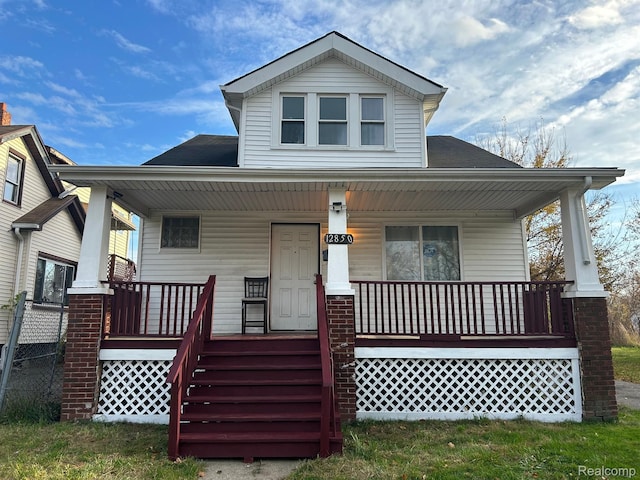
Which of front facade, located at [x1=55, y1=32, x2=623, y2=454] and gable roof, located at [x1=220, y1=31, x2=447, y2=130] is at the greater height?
gable roof, located at [x1=220, y1=31, x2=447, y2=130]

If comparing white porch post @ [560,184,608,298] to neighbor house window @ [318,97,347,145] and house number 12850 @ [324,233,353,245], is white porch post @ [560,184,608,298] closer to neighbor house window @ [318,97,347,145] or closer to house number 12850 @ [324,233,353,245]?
house number 12850 @ [324,233,353,245]

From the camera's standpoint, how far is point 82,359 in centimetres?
560

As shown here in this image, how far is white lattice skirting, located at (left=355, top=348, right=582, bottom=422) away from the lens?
5695 mm

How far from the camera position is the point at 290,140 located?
25.5ft

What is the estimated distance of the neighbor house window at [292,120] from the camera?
306 inches

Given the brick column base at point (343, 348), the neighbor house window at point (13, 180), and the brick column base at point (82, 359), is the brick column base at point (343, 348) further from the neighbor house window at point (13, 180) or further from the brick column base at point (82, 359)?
the neighbor house window at point (13, 180)

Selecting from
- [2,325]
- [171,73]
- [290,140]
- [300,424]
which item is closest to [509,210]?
[290,140]

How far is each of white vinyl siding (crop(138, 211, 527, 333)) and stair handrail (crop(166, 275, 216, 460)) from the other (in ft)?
6.38

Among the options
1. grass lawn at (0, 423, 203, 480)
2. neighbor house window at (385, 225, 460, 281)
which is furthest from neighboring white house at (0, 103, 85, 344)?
neighbor house window at (385, 225, 460, 281)

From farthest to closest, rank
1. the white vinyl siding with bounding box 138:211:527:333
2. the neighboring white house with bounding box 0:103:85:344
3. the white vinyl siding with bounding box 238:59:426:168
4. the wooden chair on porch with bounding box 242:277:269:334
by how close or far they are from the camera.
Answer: the neighboring white house with bounding box 0:103:85:344 < the white vinyl siding with bounding box 138:211:527:333 < the white vinyl siding with bounding box 238:59:426:168 < the wooden chair on porch with bounding box 242:277:269:334

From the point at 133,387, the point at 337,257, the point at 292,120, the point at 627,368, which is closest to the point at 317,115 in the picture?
the point at 292,120

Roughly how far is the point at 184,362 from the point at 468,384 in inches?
151

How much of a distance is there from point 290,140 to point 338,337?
12.8 feet

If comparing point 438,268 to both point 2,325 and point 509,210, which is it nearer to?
point 509,210
